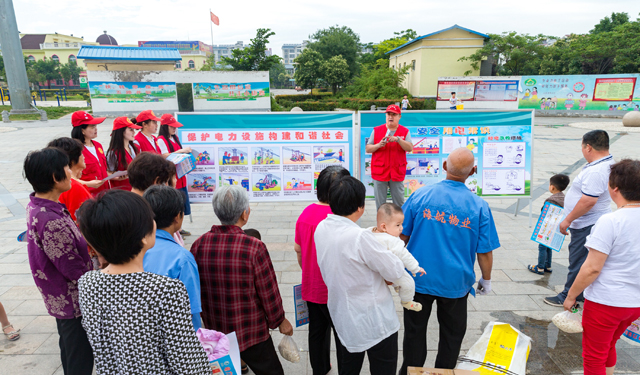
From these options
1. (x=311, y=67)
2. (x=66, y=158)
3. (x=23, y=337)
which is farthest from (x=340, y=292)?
(x=311, y=67)

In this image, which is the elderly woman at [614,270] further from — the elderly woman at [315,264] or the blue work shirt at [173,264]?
the blue work shirt at [173,264]

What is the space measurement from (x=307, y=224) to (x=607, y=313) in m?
1.85

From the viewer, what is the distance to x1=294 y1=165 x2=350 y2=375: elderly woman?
2.17 meters

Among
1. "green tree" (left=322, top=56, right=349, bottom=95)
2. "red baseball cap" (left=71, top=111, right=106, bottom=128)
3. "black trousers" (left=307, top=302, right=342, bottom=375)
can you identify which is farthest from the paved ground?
"green tree" (left=322, top=56, right=349, bottom=95)

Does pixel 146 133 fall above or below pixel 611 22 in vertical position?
below

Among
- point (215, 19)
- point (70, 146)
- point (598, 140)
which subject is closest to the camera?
point (70, 146)

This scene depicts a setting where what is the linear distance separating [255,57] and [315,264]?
26752 millimetres

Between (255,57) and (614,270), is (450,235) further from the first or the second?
(255,57)

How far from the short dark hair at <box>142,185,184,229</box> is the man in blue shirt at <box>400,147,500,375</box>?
1435 mm

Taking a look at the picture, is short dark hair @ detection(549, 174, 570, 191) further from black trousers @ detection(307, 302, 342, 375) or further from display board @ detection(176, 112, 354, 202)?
black trousers @ detection(307, 302, 342, 375)

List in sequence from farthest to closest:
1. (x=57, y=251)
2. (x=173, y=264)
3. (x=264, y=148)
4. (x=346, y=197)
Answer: (x=264, y=148) → (x=57, y=251) → (x=346, y=197) → (x=173, y=264)

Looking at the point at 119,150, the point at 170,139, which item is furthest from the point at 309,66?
the point at 119,150

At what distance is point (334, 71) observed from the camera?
3688 centimetres

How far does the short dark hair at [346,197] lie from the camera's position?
1844 millimetres
